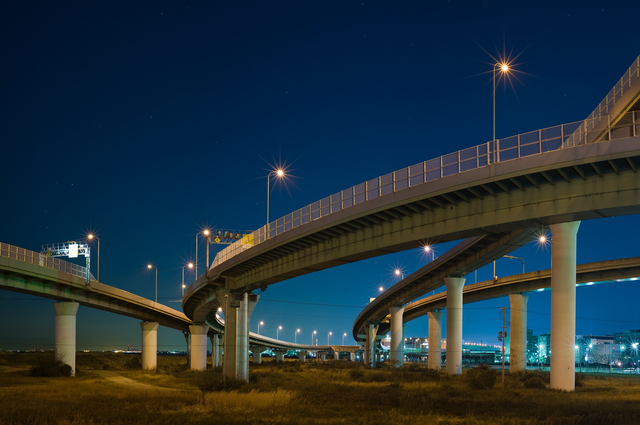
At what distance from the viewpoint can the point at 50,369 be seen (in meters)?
60.1

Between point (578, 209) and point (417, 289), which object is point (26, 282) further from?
point (578, 209)

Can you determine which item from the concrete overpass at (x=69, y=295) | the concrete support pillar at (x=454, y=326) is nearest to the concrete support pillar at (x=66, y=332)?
the concrete overpass at (x=69, y=295)

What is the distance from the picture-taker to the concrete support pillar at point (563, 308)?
119ft

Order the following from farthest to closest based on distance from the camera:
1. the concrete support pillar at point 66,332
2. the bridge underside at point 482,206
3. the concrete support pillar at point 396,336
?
1. the concrete support pillar at point 396,336
2. the concrete support pillar at point 66,332
3. the bridge underside at point 482,206

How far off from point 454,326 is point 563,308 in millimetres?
26644

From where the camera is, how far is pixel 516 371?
68750 millimetres

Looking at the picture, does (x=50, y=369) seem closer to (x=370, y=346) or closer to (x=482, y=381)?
(x=482, y=381)

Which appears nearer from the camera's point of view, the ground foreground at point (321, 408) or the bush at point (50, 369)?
the ground foreground at point (321, 408)

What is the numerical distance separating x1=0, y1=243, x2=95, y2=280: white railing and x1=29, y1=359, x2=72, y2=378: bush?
9.23m

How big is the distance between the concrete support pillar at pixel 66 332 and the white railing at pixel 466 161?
3490 centimetres

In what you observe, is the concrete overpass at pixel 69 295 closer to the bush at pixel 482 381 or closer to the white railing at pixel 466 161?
the white railing at pixel 466 161

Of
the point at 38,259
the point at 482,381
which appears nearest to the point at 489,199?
the point at 482,381

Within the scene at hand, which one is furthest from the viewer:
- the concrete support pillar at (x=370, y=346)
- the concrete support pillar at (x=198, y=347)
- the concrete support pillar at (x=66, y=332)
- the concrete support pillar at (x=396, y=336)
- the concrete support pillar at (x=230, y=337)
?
the concrete support pillar at (x=370, y=346)

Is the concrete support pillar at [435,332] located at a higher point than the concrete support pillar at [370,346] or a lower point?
higher
